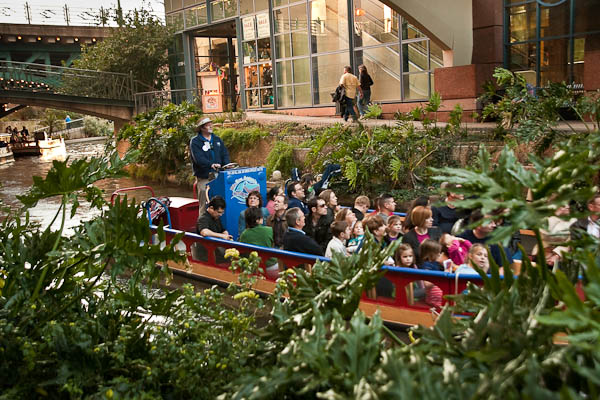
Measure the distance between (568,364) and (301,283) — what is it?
1291 millimetres

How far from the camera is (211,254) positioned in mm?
8633

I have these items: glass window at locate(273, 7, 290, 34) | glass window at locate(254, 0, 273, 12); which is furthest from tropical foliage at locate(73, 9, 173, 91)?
glass window at locate(273, 7, 290, 34)

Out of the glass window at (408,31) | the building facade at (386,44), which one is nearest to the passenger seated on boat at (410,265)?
the building facade at (386,44)

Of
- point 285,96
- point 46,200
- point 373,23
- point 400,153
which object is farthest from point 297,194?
point 285,96

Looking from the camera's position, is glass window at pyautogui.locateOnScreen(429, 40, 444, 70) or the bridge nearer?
glass window at pyautogui.locateOnScreen(429, 40, 444, 70)

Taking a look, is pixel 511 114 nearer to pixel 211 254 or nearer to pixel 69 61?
pixel 211 254

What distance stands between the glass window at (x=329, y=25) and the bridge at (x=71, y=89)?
11.5 m

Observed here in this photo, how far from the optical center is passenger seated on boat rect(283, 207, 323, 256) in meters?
7.38

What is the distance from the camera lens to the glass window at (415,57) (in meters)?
18.9

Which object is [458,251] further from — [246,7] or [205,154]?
[246,7]

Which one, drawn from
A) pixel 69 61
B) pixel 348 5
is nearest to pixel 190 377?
pixel 348 5

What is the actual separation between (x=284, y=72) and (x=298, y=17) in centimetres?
218

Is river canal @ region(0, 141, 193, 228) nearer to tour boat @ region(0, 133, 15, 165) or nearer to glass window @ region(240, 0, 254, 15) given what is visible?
tour boat @ region(0, 133, 15, 165)

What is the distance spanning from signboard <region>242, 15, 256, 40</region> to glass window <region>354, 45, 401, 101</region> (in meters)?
6.68
